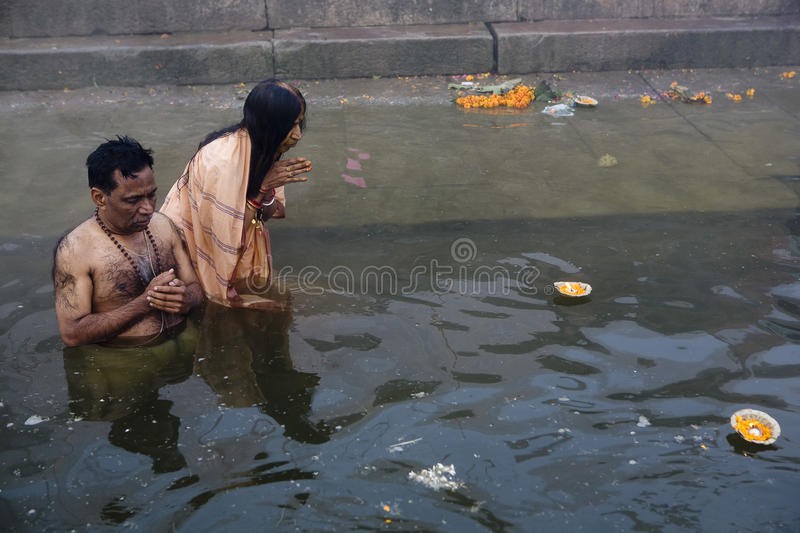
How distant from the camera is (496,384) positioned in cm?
402

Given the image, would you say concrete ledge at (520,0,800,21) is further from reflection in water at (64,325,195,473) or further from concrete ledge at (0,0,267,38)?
reflection in water at (64,325,195,473)

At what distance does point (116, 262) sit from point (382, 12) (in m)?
5.27

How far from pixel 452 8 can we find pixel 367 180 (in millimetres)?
2983

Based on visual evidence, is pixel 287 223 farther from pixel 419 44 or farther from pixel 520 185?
pixel 419 44

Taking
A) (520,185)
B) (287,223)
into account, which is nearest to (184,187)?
(287,223)

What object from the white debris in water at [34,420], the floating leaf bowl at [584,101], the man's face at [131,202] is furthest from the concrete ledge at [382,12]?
the white debris in water at [34,420]

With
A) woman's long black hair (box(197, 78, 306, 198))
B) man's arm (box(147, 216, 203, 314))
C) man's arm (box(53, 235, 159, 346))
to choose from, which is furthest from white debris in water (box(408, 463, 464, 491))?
woman's long black hair (box(197, 78, 306, 198))

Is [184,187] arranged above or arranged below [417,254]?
above

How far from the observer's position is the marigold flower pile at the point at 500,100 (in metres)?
7.69

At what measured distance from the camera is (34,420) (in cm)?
379

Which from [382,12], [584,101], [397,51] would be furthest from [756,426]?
[382,12]

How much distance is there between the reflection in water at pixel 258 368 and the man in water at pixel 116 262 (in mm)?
331

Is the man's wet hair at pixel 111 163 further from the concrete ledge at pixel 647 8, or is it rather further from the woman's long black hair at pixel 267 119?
the concrete ledge at pixel 647 8

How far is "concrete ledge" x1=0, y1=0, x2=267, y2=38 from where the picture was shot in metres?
8.04
